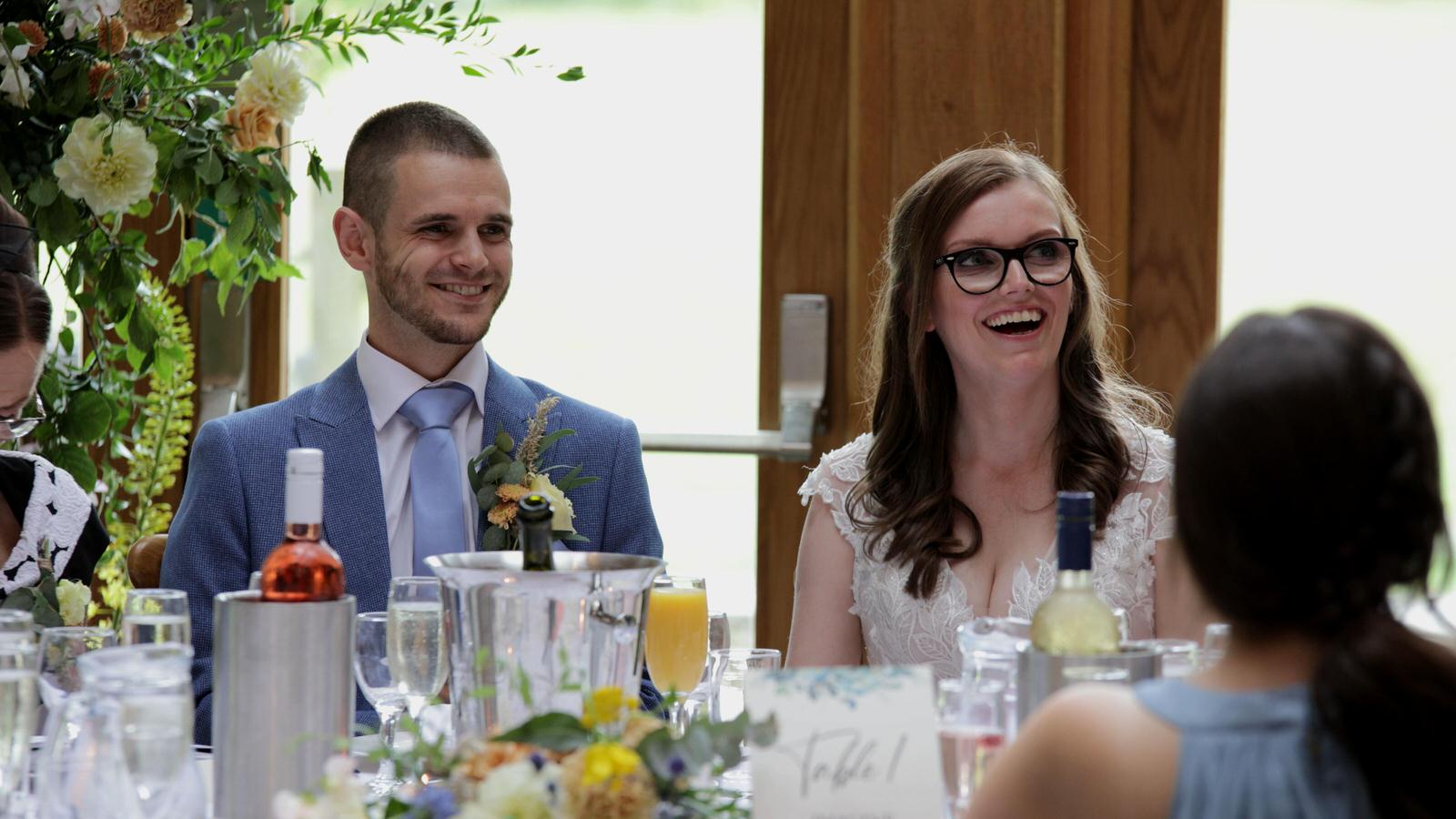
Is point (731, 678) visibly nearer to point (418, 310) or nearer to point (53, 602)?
point (53, 602)

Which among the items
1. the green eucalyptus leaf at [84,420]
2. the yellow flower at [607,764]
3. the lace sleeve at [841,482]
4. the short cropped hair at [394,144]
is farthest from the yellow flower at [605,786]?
the green eucalyptus leaf at [84,420]

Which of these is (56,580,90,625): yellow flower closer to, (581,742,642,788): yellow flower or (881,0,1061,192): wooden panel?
(581,742,642,788): yellow flower

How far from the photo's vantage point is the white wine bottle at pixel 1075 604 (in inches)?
44.1

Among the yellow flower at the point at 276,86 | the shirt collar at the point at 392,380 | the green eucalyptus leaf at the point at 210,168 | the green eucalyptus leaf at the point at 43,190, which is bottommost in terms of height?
the shirt collar at the point at 392,380

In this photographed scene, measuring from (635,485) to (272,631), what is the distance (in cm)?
117

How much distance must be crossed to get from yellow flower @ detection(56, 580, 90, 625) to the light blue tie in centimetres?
59

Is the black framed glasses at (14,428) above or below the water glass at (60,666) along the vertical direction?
above

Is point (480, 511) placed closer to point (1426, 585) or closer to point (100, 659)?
point (100, 659)

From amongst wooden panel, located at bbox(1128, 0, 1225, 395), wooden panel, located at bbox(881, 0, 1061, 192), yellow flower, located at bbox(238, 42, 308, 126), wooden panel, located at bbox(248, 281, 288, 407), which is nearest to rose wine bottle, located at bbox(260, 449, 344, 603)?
yellow flower, located at bbox(238, 42, 308, 126)

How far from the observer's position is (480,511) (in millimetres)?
2074

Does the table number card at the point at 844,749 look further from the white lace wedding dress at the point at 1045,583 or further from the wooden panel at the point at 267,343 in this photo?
the wooden panel at the point at 267,343

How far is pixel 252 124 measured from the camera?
6.40 ft

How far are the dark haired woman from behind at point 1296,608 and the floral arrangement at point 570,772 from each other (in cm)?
24

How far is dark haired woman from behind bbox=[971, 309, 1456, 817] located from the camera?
2.86 feet
